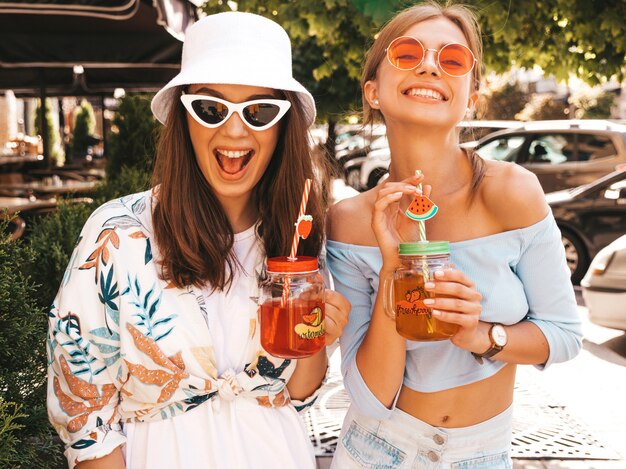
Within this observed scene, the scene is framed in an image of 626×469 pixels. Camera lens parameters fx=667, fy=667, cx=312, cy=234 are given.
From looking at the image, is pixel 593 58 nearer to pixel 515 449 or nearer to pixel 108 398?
pixel 515 449

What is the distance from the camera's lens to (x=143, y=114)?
261 inches

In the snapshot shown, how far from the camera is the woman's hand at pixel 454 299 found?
5.38 ft

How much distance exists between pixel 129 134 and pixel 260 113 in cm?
508

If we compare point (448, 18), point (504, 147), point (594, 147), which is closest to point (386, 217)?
point (448, 18)

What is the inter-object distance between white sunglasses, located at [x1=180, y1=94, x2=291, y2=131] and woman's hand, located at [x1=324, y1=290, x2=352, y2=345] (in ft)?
1.73

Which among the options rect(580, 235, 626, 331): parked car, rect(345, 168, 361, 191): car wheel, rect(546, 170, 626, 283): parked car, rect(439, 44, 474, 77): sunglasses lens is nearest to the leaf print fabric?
rect(439, 44, 474, 77): sunglasses lens

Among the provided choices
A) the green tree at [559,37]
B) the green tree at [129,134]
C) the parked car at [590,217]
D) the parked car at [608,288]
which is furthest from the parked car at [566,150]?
the green tree at [129,134]

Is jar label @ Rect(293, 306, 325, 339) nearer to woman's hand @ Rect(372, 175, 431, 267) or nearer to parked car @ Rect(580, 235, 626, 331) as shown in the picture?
woman's hand @ Rect(372, 175, 431, 267)

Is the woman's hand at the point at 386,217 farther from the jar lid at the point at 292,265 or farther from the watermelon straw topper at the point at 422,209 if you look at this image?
the jar lid at the point at 292,265

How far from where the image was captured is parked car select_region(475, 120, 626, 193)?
10.7m

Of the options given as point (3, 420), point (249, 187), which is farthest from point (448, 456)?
point (3, 420)

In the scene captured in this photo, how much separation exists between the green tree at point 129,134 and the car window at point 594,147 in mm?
7412

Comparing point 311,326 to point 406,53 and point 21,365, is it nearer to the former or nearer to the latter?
point 406,53

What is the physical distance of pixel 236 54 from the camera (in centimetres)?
185
